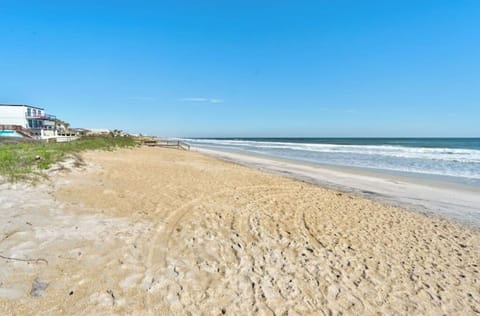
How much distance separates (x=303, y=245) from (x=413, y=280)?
1735 mm

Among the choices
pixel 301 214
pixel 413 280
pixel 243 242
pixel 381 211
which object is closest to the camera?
pixel 413 280

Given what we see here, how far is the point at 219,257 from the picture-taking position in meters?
4.11

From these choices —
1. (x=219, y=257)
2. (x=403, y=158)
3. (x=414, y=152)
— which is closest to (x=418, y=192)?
(x=219, y=257)

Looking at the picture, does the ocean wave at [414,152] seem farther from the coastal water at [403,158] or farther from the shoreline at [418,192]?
the shoreline at [418,192]

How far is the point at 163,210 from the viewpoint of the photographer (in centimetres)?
609

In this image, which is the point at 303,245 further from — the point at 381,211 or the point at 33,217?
the point at 33,217

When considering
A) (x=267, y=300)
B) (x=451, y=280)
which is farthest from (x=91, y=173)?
(x=451, y=280)

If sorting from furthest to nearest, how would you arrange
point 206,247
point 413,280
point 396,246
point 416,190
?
point 416,190 < point 396,246 < point 206,247 < point 413,280

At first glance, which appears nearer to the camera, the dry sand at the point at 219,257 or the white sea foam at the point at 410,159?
the dry sand at the point at 219,257

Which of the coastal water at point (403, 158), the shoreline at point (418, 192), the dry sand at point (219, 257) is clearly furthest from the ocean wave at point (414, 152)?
the dry sand at point (219, 257)

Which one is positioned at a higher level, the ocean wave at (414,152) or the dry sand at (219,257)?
the ocean wave at (414,152)

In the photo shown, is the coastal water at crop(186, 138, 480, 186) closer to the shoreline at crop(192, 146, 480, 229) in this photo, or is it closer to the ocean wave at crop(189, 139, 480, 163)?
the ocean wave at crop(189, 139, 480, 163)

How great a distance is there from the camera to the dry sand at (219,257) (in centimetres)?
306

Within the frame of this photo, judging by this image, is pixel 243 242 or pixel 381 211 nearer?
pixel 243 242
